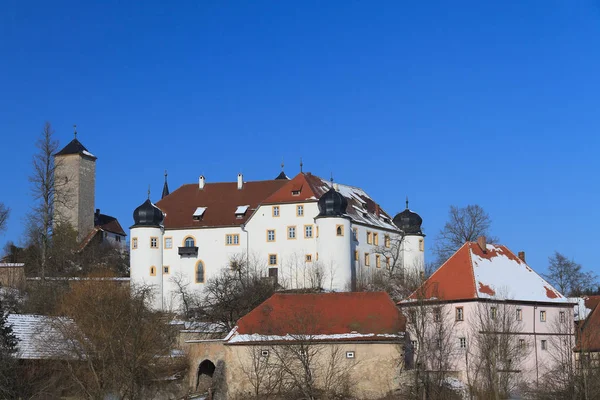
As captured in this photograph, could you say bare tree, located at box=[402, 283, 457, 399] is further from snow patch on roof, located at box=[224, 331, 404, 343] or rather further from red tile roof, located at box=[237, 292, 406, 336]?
snow patch on roof, located at box=[224, 331, 404, 343]

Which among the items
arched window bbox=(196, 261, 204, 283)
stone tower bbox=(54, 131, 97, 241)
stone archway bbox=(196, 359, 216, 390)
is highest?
stone tower bbox=(54, 131, 97, 241)

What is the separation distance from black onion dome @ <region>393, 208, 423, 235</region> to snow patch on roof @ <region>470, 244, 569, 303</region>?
84.0ft

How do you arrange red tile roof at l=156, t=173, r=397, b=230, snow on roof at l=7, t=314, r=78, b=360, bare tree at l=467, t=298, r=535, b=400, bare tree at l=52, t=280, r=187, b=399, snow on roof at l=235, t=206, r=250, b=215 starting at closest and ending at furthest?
bare tree at l=52, t=280, r=187, b=399, bare tree at l=467, t=298, r=535, b=400, snow on roof at l=7, t=314, r=78, b=360, red tile roof at l=156, t=173, r=397, b=230, snow on roof at l=235, t=206, r=250, b=215

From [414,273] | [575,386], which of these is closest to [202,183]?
[414,273]

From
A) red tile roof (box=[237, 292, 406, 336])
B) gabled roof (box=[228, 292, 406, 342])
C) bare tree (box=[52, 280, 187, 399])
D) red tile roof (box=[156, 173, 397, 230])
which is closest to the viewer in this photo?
bare tree (box=[52, 280, 187, 399])

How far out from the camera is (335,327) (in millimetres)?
45031

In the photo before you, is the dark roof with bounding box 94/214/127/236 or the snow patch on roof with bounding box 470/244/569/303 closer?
the snow patch on roof with bounding box 470/244/569/303

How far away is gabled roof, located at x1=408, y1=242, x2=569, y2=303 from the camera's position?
48.7 metres

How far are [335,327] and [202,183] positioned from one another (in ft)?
124

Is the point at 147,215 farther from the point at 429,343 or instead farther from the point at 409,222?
the point at 429,343

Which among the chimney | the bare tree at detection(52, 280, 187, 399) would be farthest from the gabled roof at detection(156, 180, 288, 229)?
the chimney

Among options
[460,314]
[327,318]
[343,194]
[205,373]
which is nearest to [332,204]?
[343,194]

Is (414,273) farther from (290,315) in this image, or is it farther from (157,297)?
(290,315)

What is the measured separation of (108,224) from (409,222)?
3272 centimetres
